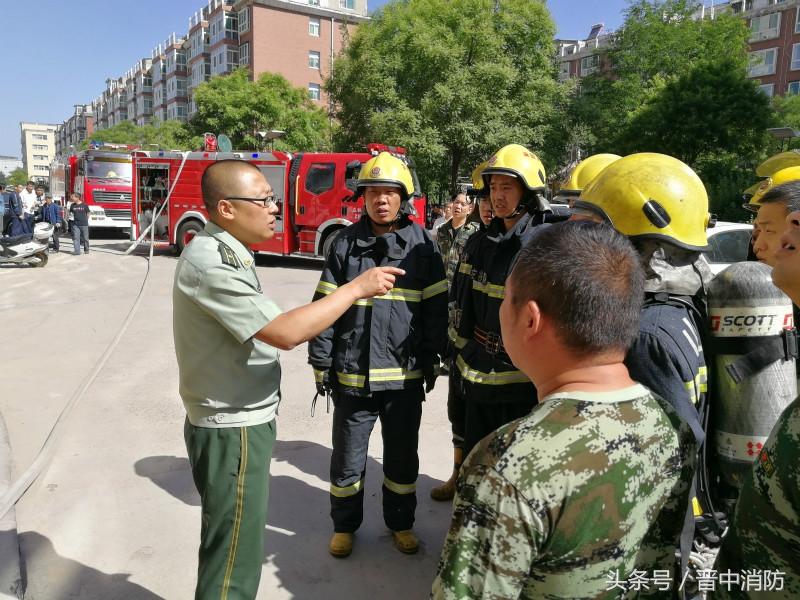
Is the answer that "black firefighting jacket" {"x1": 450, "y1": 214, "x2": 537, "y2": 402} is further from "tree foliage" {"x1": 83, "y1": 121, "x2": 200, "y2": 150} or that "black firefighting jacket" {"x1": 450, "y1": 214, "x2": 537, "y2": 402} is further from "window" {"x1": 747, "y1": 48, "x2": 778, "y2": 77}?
"window" {"x1": 747, "y1": 48, "x2": 778, "y2": 77}

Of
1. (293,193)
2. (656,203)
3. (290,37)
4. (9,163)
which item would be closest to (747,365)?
→ (656,203)

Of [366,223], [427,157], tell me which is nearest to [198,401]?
[366,223]

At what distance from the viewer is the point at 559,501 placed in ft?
3.13

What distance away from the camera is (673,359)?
1388mm

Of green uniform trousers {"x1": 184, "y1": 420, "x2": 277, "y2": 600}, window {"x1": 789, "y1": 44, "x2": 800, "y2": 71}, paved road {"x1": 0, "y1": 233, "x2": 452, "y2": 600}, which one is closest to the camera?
green uniform trousers {"x1": 184, "y1": 420, "x2": 277, "y2": 600}

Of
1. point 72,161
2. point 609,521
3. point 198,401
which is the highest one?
point 72,161

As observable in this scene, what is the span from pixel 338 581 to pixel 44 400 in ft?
11.6

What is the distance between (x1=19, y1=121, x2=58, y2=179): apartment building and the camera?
15988cm

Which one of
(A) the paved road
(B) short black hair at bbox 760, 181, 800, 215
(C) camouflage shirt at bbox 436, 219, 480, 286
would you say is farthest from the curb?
(B) short black hair at bbox 760, 181, 800, 215

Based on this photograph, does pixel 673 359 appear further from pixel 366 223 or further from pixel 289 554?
pixel 289 554

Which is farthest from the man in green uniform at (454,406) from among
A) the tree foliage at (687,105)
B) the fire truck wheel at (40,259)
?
the tree foliage at (687,105)

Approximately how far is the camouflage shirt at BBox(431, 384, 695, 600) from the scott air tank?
62 cm

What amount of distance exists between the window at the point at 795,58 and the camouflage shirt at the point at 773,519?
181ft

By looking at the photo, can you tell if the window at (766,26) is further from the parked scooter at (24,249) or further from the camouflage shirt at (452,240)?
the camouflage shirt at (452,240)
